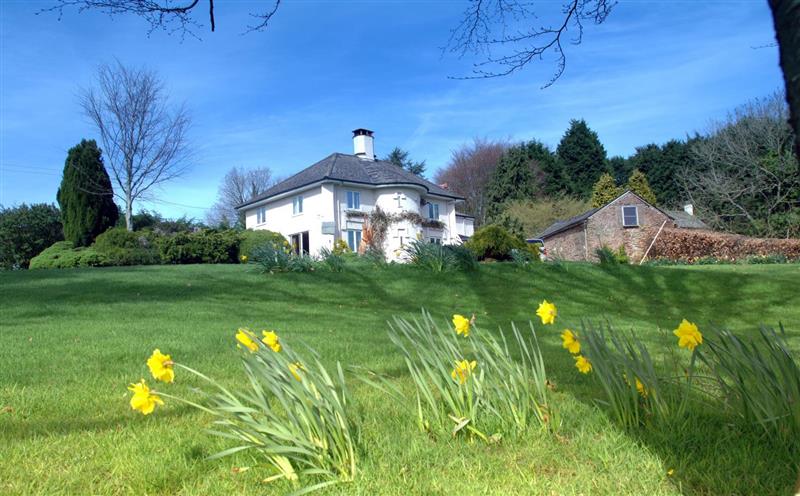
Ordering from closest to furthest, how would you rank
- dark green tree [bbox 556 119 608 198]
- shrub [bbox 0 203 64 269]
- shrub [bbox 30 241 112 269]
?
1. shrub [bbox 30 241 112 269]
2. shrub [bbox 0 203 64 269]
3. dark green tree [bbox 556 119 608 198]

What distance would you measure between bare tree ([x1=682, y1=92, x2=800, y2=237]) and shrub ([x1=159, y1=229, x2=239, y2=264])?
2731cm

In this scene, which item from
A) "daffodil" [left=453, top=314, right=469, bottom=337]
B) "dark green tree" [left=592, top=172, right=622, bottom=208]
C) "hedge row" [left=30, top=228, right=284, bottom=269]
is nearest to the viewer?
"daffodil" [left=453, top=314, right=469, bottom=337]

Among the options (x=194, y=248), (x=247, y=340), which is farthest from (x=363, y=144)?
(x=247, y=340)

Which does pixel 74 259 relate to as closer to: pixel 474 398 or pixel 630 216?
pixel 474 398

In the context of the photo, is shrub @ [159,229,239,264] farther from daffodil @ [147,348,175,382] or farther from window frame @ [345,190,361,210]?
daffodil @ [147,348,175,382]

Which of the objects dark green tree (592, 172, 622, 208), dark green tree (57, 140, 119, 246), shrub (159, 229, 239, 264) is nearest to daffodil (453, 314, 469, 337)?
shrub (159, 229, 239, 264)

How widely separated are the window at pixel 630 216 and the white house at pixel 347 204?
10.8 meters

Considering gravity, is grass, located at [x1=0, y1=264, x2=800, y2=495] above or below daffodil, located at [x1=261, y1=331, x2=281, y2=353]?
below

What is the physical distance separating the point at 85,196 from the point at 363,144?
53.3ft

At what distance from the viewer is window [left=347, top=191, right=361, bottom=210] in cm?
3138

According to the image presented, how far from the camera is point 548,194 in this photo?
50.0 metres

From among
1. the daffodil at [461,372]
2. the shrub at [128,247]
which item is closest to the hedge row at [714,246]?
the shrub at [128,247]

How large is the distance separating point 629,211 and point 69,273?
30053mm

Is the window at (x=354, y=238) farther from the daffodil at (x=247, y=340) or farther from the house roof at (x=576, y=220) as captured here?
the daffodil at (x=247, y=340)
